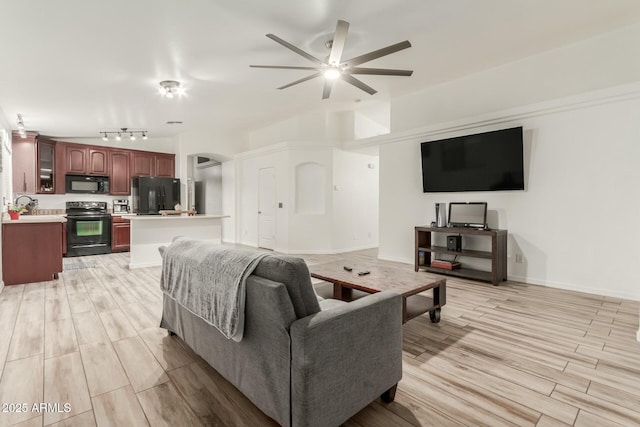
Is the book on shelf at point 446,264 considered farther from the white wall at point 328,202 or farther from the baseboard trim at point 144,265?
the baseboard trim at point 144,265

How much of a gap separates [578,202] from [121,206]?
8645 millimetres

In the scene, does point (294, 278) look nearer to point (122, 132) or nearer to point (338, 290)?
point (338, 290)

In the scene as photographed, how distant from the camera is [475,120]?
451 cm

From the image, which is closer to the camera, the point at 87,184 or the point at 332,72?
the point at 332,72

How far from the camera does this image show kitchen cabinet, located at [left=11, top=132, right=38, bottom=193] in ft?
20.0

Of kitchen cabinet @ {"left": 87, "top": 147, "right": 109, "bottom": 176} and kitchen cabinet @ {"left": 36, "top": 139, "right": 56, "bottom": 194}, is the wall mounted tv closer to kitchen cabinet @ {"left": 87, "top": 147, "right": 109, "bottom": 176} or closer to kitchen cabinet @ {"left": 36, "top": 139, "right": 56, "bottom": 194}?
kitchen cabinet @ {"left": 87, "top": 147, "right": 109, "bottom": 176}

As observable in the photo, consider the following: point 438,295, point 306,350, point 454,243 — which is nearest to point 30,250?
point 306,350

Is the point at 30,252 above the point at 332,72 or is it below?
below

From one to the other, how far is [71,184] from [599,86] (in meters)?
9.15

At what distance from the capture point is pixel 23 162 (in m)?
6.20

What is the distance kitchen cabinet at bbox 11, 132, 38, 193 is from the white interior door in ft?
14.8

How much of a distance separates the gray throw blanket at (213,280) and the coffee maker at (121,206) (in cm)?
630

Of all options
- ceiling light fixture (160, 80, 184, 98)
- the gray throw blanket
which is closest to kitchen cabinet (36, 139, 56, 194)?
ceiling light fixture (160, 80, 184, 98)

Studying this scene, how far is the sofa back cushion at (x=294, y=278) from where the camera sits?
1.38 metres
